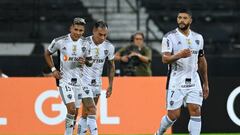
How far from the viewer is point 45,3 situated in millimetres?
21703

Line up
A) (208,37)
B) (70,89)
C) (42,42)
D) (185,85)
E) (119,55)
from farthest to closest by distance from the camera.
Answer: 1. (208,37)
2. (42,42)
3. (119,55)
4. (70,89)
5. (185,85)

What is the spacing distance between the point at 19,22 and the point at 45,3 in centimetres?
112

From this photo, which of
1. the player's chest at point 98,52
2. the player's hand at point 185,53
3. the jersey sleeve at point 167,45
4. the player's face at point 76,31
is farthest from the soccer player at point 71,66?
the player's hand at point 185,53

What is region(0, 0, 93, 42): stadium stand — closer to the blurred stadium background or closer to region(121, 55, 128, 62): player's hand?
the blurred stadium background

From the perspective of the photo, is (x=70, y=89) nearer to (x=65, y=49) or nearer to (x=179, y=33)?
(x=65, y=49)

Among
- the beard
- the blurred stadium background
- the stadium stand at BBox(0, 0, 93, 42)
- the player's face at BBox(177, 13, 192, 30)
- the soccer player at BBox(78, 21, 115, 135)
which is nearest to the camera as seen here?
the player's face at BBox(177, 13, 192, 30)

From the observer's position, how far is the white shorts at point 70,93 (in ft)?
36.9

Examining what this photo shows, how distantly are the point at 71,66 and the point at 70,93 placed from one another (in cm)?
46

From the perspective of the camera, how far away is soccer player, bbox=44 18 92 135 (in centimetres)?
1123

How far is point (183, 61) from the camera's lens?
34.7 feet

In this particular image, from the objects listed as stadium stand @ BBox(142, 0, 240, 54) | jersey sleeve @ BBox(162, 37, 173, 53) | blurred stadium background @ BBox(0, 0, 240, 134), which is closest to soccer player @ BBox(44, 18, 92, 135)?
jersey sleeve @ BBox(162, 37, 173, 53)

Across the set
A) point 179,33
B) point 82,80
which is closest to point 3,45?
point 82,80

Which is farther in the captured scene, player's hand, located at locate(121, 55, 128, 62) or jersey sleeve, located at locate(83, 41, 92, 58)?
player's hand, located at locate(121, 55, 128, 62)

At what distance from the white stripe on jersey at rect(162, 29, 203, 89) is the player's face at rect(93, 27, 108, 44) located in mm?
1479
